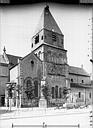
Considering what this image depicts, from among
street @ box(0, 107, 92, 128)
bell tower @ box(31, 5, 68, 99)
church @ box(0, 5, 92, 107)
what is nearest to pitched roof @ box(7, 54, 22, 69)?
church @ box(0, 5, 92, 107)

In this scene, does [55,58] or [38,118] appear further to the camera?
[55,58]

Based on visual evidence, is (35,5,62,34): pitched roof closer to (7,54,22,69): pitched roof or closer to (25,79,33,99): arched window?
(7,54,22,69): pitched roof

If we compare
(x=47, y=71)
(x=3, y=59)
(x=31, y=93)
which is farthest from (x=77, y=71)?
(x=3, y=59)

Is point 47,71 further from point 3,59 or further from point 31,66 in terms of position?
point 3,59

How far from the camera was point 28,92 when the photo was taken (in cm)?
121

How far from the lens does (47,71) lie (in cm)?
121

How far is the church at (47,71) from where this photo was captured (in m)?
1.15

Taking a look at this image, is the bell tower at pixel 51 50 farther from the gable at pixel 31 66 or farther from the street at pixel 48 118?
the street at pixel 48 118

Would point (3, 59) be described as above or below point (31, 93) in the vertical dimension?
above

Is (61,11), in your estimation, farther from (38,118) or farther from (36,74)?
(38,118)

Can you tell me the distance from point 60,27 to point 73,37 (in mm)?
95

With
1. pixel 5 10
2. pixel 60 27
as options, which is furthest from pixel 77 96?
pixel 5 10

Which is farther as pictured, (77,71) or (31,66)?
(31,66)

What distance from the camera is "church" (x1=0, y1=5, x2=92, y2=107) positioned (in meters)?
1.15
